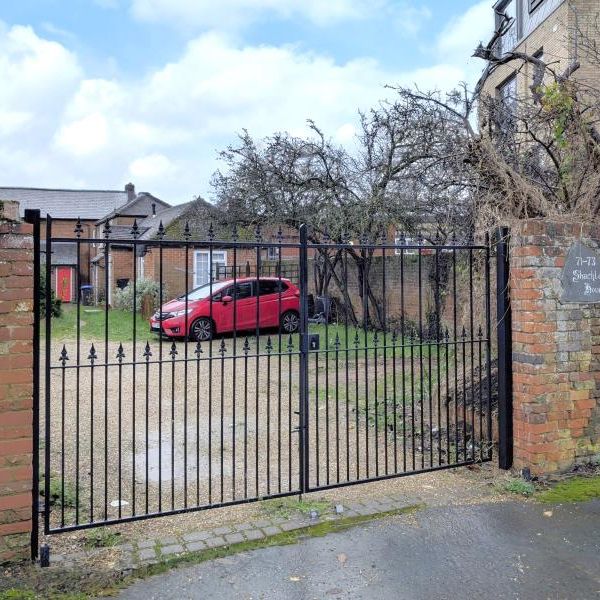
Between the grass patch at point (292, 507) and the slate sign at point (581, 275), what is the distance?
8.04 feet

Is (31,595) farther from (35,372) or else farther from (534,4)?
(534,4)

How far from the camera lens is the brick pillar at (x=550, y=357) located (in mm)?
4320

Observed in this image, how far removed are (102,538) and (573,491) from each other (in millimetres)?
3321

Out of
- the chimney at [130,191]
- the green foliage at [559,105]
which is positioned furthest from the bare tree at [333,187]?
the chimney at [130,191]

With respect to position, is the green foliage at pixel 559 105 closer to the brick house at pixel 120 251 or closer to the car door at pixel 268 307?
the car door at pixel 268 307

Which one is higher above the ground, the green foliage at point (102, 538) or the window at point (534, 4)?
the window at point (534, 4)

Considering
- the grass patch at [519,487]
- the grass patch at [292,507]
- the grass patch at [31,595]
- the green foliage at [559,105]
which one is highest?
the green foliage at [559,105]

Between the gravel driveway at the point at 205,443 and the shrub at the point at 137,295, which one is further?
the shrub at the point at 137,295

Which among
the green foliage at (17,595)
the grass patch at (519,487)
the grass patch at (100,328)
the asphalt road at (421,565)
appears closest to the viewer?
the green foliage at (17,595)

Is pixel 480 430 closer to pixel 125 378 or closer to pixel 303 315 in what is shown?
pixel 303 315

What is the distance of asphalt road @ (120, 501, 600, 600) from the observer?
2.83 metres

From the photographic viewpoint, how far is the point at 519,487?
4148mm

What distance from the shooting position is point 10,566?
118 inches

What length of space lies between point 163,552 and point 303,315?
5.77 ft
